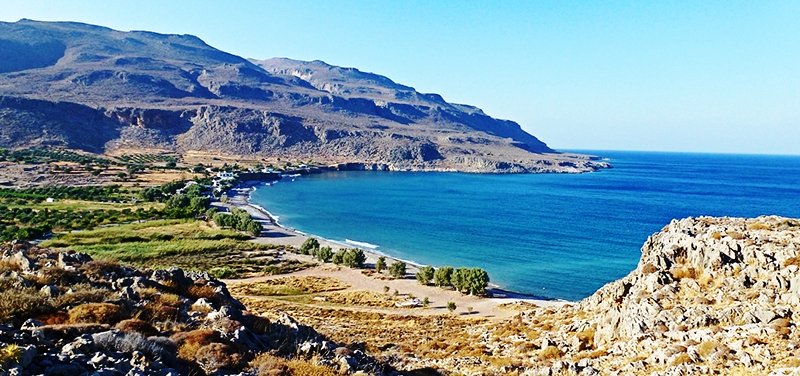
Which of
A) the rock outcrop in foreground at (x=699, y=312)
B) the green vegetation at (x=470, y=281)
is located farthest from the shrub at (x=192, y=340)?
the green vegetation at (x=470, y=281)

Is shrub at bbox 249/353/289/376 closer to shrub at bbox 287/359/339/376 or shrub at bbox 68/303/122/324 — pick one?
shrub at bbox 287/359/339/376

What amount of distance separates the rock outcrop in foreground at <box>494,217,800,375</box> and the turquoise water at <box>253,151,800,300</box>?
108ft

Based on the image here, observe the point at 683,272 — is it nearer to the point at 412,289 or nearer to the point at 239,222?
the point at 412,289

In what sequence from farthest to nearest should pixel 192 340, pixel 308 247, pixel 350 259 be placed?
pixel 308 247 → pixel 350 259 → pixel 192 340

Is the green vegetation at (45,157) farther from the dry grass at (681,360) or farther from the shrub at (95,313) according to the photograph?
the dry grass at (681,360)

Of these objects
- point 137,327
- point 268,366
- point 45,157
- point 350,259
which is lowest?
point 350,259

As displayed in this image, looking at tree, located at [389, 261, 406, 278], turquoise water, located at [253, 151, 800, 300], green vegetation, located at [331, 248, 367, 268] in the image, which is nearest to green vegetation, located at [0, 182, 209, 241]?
turquoise water, located at [253, 151, 800, 300]

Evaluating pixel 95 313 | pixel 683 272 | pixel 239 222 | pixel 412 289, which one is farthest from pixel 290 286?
pixel 95 313

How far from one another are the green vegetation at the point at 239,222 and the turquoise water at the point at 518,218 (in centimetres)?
1383

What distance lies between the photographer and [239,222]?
90.2m

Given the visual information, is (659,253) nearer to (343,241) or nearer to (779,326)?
(779,326)

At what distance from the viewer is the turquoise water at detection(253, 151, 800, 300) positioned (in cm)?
7475

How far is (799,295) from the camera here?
21.0 metres

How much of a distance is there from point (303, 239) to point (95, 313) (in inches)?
2902
